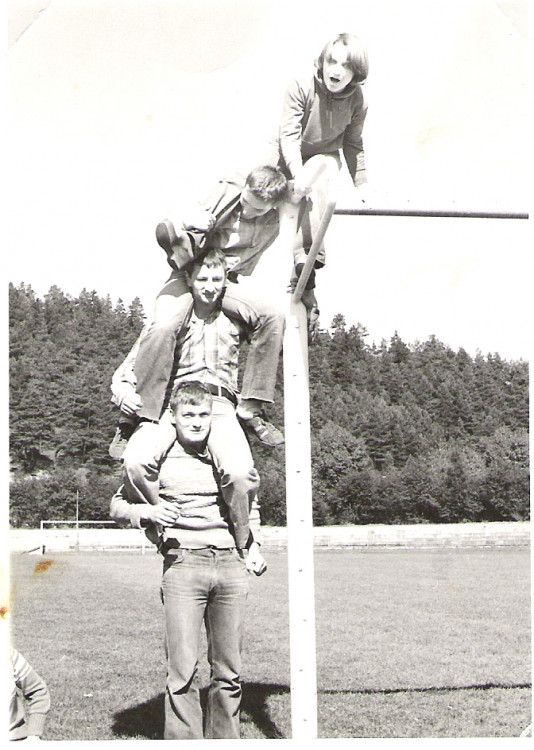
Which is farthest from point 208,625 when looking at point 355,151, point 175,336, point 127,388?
point 355,151

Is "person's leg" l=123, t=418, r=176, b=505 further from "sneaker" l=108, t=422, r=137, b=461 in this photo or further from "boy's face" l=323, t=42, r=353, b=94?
"boy's face" l=323, t=42, r=353, b=94

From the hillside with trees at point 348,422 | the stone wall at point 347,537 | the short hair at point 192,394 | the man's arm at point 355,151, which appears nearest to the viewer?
the short hair at point 192,394

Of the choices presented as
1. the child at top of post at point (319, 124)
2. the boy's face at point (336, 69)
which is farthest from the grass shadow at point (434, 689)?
the boy's face at point (336, 69)

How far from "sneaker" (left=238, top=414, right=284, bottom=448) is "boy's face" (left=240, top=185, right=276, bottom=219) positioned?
3.86 ft

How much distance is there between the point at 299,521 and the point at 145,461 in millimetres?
949

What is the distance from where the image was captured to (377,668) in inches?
391

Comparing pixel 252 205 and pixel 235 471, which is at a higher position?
pixel 252 205

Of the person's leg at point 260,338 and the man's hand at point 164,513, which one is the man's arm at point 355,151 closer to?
the person's leg at point 260,338

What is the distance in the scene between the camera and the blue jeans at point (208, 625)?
194 inches

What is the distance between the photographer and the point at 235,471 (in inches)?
194

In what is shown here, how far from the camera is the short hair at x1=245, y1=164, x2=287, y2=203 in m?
5.12

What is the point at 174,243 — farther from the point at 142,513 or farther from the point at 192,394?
the point at 142,513

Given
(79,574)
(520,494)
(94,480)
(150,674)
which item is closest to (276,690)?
(150,674)

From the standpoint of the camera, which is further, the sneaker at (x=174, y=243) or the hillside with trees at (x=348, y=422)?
the hillside with trees at (x=348, y=422)
